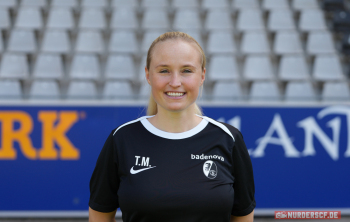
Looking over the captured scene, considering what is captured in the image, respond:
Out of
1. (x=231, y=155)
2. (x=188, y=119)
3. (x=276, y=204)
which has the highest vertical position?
(x=188, y=119)

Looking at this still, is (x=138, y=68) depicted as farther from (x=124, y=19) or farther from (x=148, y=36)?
(x=124, y=19)

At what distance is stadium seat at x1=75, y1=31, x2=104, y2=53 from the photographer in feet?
20.0

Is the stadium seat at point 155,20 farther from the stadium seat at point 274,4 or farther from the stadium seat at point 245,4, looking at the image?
the stadium seat at point 274,4

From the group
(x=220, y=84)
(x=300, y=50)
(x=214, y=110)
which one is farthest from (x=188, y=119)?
(x=300, y=50)

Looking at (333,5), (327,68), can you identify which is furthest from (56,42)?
(333,5)

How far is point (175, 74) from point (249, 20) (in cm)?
587

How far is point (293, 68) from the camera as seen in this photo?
5.73 m

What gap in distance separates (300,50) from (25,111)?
4583 mm

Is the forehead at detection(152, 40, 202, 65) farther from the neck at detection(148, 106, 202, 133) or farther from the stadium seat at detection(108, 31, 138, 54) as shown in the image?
the stadium seat at detection(108, 31, 138, 54)

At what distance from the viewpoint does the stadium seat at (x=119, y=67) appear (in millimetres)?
5629

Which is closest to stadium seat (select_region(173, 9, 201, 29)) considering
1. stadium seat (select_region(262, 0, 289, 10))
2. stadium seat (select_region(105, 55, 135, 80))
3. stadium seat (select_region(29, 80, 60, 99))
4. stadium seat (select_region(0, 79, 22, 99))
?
stadium seat (select_region(105, 55, 135, 80))

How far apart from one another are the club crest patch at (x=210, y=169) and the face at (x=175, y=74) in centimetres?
20

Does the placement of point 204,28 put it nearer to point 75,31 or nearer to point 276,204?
point 75,31

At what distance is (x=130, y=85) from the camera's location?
5.33 meters
